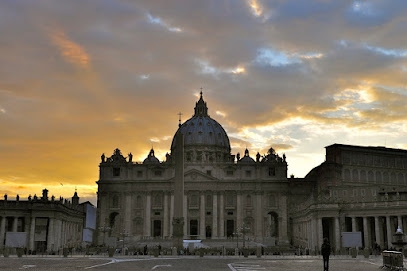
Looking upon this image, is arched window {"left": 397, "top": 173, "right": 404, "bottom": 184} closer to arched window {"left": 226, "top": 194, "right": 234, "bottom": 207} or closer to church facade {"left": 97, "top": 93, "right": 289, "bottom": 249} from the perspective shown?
church facade {"left": 97, "top": 93, "right": 289, "bottom": 249}

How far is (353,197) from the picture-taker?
4252 inches

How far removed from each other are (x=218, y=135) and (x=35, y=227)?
81259mm

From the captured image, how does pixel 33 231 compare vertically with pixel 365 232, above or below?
below

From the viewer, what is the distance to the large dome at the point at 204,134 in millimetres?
153250

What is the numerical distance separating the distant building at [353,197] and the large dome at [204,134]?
3188cm

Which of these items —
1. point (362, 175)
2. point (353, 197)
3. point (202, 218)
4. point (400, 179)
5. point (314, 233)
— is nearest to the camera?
point (314, 233)

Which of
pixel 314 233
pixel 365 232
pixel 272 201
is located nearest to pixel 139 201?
pixel 272 201

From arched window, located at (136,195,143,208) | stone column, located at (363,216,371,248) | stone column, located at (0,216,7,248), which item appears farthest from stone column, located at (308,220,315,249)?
stone column, located at (0,216,7,248)

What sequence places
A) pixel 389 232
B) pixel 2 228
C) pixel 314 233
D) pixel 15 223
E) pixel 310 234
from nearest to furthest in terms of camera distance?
pixel 389 232
pixel 2 228
pixel 15 223
pixel 314 233
pixel 310 234

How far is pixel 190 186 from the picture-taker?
404ft

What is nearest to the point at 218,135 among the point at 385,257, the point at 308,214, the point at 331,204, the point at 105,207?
the point at 105,207

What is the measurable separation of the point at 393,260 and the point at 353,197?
256ft

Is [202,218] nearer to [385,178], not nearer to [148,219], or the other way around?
[148,219]

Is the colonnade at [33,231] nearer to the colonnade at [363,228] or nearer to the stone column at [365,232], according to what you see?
the colonnade at [363,228]
